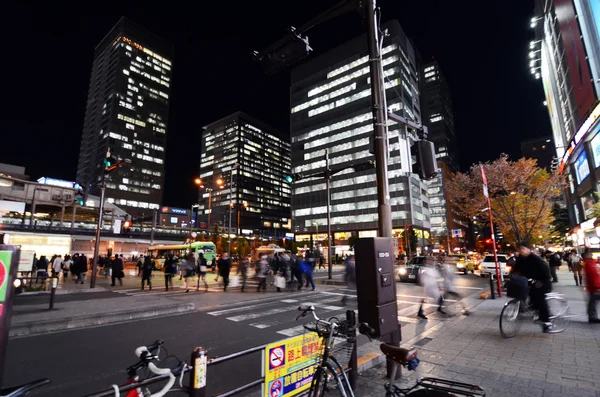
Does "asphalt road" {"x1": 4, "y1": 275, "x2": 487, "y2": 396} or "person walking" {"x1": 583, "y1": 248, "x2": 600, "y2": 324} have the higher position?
"person walking" {"x1": 583, "y1": 248, "x2": 600, "y2": 324}

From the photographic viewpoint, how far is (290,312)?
1061cm

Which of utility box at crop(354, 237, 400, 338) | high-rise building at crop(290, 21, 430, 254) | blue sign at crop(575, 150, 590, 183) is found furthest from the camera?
high-rise building at crop(290, 21, 430, 254)

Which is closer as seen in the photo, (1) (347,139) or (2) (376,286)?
(2) (376,286)

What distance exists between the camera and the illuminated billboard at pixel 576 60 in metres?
30.0

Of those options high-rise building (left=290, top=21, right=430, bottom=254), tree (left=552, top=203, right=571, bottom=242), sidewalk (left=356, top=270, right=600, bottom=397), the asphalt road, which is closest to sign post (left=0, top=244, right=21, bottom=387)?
the asphalt road

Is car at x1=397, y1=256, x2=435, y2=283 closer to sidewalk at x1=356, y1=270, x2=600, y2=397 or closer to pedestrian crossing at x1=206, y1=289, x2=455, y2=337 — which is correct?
pedestrian crossing at x1=206, y1=289, x2=455, y2=337

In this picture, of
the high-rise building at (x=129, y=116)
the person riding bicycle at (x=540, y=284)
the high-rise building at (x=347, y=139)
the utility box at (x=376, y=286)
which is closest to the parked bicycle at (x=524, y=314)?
the person riding bicycle at (x=540, y=284)

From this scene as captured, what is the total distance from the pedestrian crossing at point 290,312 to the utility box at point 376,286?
3.35 m

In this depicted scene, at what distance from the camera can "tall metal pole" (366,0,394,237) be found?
17.3 ft

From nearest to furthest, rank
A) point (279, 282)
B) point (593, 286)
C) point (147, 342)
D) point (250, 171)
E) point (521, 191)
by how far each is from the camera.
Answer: point (147, 342) → point (593, 286) → point (279, 282) → point (521, 191) → point (250, 171)

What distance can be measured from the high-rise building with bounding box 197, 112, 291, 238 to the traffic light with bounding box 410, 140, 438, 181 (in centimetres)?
13580

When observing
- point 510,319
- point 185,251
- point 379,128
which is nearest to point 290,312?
point 510,319

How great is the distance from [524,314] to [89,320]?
39.4 ft

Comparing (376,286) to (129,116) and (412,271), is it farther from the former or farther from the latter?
(129,116)
